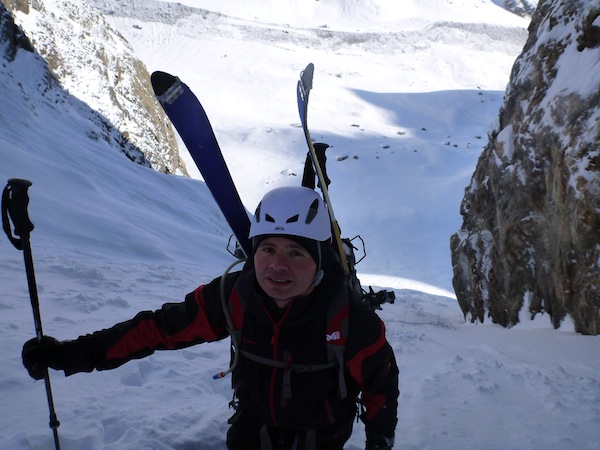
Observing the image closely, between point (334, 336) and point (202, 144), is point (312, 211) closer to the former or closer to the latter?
point (334, 336)

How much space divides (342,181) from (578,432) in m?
23.5

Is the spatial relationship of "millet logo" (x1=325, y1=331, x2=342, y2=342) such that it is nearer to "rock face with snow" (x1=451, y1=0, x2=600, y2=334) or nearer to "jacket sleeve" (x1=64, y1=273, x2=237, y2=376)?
"jacket sleeve" (x1=64, y1=273, x2=237, y2=376)

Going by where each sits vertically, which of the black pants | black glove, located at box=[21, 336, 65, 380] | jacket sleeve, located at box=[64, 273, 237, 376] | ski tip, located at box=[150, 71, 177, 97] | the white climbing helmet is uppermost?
ski tip, located at box=[150, 71, 177, 97]

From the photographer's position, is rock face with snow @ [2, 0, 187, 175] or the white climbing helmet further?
rock face with snow @ [2, 0, 187, 175]

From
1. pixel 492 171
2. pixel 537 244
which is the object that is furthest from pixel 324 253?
pixel 492 171

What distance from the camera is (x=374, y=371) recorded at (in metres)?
2.31

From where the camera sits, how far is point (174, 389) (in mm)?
3574

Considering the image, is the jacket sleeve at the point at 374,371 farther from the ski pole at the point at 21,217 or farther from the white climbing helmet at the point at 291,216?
the ski pole at the point at 21,217

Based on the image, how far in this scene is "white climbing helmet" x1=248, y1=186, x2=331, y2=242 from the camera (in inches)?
92.6

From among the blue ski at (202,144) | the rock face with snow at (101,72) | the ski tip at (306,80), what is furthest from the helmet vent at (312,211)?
the rock face with snow at (101,72)

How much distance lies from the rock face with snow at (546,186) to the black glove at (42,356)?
568cm

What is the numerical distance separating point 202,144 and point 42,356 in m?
1.59

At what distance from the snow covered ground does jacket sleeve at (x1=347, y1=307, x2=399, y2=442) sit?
0.88 m

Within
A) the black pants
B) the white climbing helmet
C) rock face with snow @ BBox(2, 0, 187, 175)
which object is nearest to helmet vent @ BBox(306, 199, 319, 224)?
the white climbing helmet
